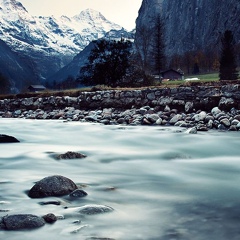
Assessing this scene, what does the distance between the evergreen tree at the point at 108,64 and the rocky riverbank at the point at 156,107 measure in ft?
42.1

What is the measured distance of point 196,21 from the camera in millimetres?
157625

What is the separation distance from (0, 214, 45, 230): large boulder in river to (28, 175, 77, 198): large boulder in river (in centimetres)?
90

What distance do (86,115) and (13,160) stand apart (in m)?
11.8

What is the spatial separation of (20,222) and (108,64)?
3284 centimetres

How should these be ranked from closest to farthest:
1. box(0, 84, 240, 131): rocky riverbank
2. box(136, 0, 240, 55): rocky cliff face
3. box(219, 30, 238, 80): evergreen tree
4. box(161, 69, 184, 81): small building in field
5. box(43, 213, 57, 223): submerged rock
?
box(43, 213, 57, 223): submerged rock, box(0, 84, 240, 131): rocky riverbank, box(219, 30, 238, 80): evergreen tree, box(161, 69, 184, 81): small building in field, box(136, 0, 240, 55): rocky cliff face

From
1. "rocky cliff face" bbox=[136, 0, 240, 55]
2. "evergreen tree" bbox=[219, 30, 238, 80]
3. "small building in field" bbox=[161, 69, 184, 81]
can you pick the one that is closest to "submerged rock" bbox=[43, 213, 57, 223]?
"evergreen tree" bbox=[219, 30, 238, 80]

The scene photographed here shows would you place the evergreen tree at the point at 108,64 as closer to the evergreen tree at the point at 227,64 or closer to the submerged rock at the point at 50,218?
the evergreen tree at the point at 227,64

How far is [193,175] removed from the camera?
6.64m

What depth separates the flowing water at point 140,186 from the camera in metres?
3.92

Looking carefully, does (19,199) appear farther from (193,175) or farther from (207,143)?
(207,143)

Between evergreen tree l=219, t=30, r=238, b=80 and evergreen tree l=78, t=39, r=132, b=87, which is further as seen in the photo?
evergreen tree l=219, t=30, r=238, b=80

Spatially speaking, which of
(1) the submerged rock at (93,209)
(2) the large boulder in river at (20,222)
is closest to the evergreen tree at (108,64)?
(1) the submerged rock at (93,209)

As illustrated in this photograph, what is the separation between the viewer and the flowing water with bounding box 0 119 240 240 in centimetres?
392

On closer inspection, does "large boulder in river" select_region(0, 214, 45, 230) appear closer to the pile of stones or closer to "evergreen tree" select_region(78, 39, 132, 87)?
the pile of stones
